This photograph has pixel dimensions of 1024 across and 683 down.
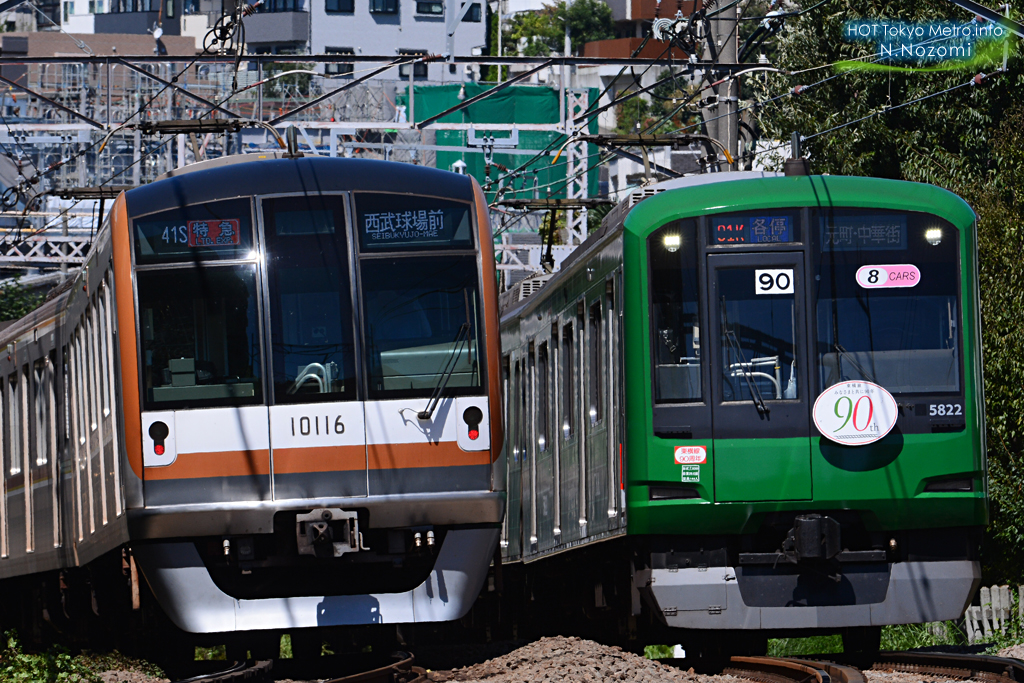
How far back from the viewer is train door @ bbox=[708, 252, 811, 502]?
10.1 metres

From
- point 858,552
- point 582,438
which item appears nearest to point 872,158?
point 582,438

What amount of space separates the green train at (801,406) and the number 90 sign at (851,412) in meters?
0.01

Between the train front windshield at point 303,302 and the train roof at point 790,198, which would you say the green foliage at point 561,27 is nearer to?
the train roof at point 790,198

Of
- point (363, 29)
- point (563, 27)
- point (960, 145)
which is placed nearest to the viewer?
point (960, 145)

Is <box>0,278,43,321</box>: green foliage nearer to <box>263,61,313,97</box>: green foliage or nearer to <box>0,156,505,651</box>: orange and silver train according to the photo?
<box>263,61,313,97</box>: green foliage

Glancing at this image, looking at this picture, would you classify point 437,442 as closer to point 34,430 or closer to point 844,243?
point 844,243

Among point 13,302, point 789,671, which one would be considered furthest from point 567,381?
point 13,302

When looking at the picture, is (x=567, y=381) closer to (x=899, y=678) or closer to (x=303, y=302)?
(x=303, y=302)

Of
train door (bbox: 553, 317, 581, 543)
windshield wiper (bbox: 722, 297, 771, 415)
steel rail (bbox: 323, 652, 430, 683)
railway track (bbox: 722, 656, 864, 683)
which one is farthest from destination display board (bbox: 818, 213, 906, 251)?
steel rail (bbox: 323, 652, 430, 683)

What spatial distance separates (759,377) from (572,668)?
215 centimetres

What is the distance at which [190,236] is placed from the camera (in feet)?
33.6

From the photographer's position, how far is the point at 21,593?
17016 millimetres

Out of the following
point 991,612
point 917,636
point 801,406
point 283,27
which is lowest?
point 917,636

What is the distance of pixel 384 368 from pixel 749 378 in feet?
7.41
